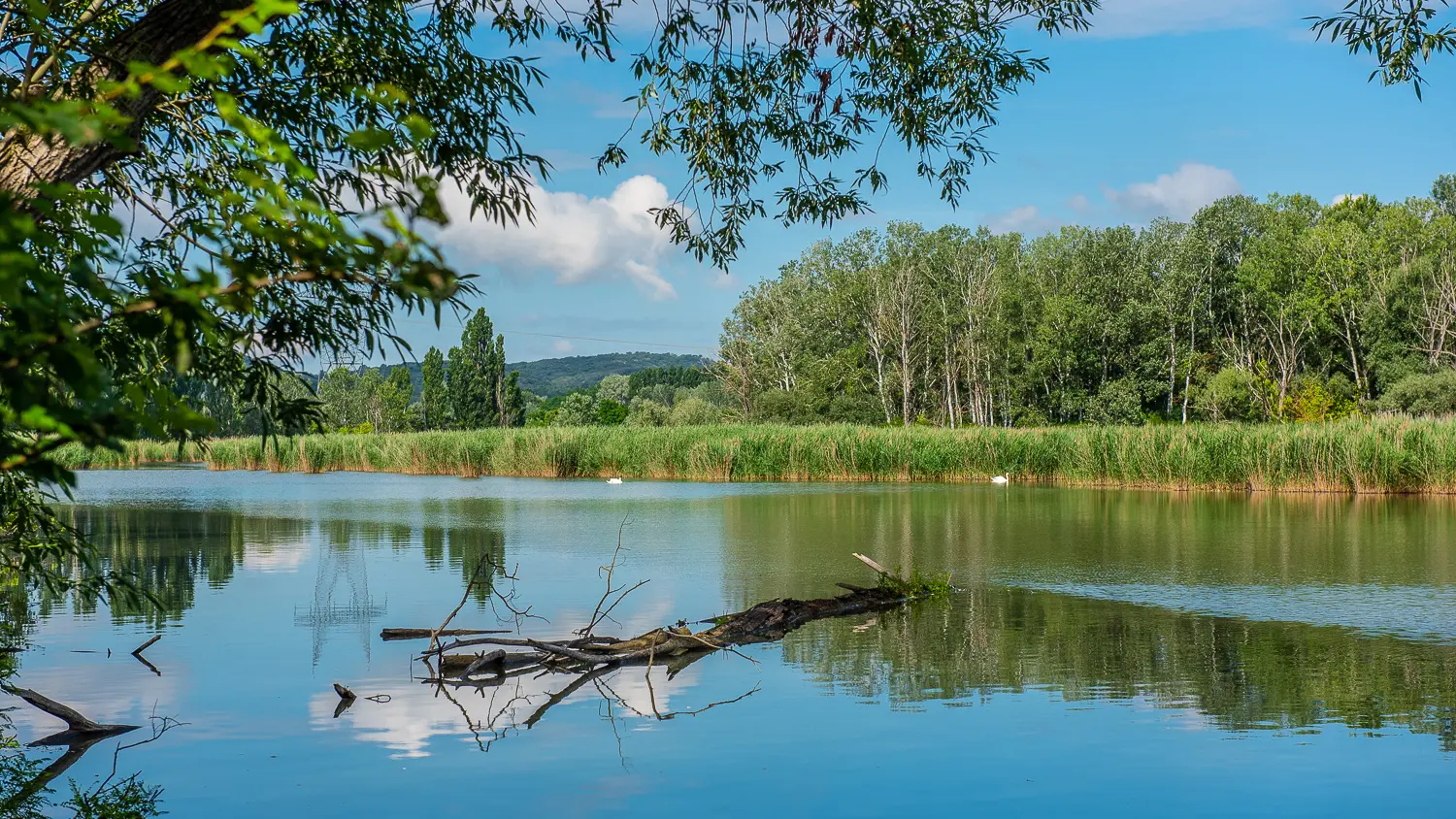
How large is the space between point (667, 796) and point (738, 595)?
218 inches

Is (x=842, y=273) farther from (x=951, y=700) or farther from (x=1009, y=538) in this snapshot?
(x=951, y=700)

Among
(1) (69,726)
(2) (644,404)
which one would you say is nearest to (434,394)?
(2) (644,404)

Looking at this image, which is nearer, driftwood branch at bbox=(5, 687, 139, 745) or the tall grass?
driftwood branch at bbox=(5, 687, 139, 745)

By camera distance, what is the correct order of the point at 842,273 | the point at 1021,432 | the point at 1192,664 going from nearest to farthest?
the point at 1192,664, the point at 1021,432, the point at 842,273

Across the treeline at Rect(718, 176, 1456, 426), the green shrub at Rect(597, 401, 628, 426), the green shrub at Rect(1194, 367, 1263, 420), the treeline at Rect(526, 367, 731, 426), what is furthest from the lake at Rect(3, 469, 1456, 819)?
the green shrub at Rect(597, 401, 628, 426)

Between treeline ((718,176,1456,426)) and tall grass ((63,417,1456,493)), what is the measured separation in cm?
2100

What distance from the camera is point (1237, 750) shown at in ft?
18.3

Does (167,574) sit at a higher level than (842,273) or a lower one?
lower

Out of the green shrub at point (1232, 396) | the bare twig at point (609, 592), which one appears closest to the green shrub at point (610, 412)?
the green shrub at point (1232, 396)

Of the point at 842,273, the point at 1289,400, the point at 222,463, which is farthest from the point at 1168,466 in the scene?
the point at 842,273

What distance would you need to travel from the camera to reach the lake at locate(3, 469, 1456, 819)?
204 inches

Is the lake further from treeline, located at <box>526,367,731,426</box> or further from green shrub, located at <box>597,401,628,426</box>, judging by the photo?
green shrub, located at <box>597,401,628,426</box>

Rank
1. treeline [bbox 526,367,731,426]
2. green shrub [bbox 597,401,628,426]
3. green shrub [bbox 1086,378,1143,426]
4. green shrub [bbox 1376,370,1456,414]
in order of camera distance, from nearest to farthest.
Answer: green shrub [bbox 1376,370,1456,414] → green shrub [bbox 1086,378,1143,426] → treeline [bbox 526,367,731,426] → green shrub [bbox 597,401,628,426]

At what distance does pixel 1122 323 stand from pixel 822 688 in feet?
168
